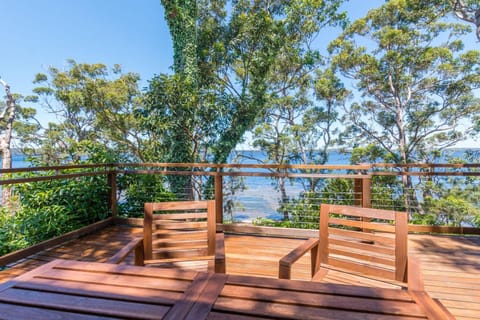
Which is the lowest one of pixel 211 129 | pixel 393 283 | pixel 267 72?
pixel 393 283

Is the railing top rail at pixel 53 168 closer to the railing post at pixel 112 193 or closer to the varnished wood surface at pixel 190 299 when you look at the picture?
the railing post at pixel 112 193

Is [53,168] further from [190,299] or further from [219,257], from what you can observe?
[190,299]

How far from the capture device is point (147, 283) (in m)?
1.06

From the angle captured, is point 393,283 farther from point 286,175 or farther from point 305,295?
point 286,175

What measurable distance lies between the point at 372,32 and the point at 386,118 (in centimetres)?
328

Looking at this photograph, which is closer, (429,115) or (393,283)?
(393,283)

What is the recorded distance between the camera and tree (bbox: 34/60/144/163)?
9460 millimetres

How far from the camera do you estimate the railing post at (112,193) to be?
3.99m

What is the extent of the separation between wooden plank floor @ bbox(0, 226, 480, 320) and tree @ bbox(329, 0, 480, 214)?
18.6 ft

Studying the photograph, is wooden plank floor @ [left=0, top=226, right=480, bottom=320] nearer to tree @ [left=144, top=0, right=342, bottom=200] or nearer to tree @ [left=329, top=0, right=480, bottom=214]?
tree @ [left=144, top=0, right=342, bottom=200]

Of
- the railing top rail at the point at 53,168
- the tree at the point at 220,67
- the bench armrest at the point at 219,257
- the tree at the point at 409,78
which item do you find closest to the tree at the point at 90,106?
→ the tree at the point at 220,67

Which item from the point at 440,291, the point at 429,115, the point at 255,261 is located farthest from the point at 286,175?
the point at 429,115

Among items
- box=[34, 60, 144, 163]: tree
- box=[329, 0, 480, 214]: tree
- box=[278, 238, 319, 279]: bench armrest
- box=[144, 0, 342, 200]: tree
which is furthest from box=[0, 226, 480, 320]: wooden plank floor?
box=[34, 60, 144, 163]: tree

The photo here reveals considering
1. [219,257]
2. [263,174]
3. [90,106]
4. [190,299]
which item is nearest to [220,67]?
[90,106]
